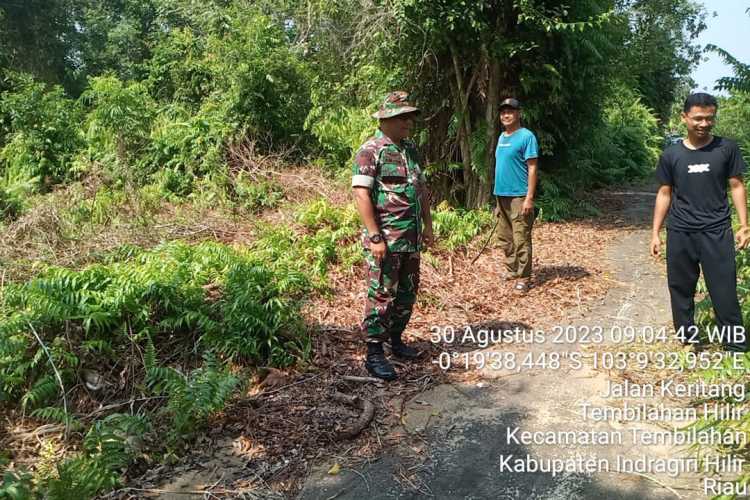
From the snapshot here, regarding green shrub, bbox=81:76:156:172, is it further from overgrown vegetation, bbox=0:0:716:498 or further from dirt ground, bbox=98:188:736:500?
dirt ground, bbox=98:188:736:500

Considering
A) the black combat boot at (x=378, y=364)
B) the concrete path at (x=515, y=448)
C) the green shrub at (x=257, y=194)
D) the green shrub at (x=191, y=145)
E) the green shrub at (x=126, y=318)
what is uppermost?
the green shrub at (x=191, y=145)

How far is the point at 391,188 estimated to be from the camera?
3990mm

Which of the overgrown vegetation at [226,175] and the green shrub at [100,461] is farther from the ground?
the overgrown vegetation at [226,175]

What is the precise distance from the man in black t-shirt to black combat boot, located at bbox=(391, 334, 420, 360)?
213 centimetres

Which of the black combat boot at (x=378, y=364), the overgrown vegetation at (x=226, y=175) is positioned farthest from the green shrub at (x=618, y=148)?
the black combat boot at (x=378, y=364)

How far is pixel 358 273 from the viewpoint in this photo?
20.9 feet

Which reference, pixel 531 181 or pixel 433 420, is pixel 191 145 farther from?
pixel 433 420

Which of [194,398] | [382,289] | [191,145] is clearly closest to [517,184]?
[382,289]

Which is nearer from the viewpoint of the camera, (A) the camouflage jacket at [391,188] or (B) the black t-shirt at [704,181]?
(B) the black t-shirt at [704,181]

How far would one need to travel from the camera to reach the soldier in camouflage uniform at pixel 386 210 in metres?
3.91

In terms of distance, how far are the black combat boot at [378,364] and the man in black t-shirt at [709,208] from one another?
7.58 feet

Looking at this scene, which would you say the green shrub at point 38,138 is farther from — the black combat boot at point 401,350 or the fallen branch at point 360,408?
the fallen branch at point 360,408

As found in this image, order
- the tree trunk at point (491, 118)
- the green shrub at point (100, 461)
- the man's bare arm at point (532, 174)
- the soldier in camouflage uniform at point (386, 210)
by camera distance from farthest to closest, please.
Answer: the tree trunk at point (491, 118) < the man's bare arm at point (532, 174) < the soldier in camouflage uniform at point (386, 210) < the green shrub at point (100, 461)

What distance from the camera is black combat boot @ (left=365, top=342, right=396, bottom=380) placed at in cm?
407
